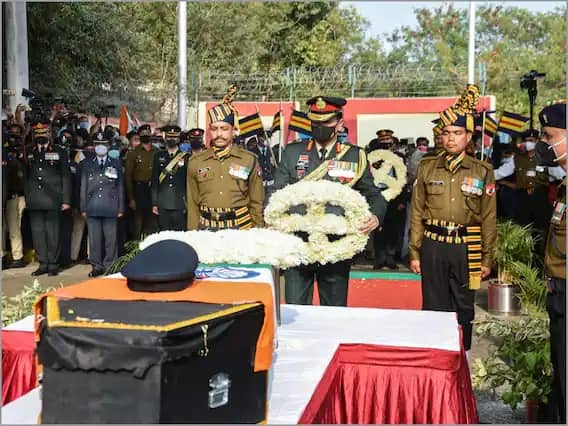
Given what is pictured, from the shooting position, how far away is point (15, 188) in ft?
34.4

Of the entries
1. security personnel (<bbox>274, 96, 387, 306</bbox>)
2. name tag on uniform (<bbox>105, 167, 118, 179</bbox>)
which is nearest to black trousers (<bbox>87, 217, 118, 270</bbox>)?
name tag on uniform (<bbox>105, 167, 118, 179</bbox>)

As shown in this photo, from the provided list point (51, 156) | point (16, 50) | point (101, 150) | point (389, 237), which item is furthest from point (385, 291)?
point (16, 50)

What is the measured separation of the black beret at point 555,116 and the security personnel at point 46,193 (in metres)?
7.37

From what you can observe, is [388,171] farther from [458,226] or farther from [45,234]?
[458,226]

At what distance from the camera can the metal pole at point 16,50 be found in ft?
42.5

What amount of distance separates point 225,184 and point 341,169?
1.19 metres

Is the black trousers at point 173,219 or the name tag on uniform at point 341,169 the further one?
the black trousers at point 173,219

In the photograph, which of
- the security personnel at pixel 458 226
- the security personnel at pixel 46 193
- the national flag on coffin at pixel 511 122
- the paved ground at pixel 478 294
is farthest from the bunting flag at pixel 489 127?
the security personnel at pixel 46 193

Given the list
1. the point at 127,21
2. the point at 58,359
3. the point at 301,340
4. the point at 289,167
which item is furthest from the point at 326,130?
the point at 127,21

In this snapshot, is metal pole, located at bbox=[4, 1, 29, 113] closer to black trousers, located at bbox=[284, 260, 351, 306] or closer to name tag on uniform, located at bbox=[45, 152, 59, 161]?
name tag on uniform, located at bbox=[45, 152, 59, 161]

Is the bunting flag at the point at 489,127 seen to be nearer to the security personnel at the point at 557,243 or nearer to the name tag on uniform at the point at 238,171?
the name tag on uniform at the point at 238,171

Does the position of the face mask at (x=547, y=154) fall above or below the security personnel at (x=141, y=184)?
above

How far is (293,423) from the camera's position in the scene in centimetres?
254

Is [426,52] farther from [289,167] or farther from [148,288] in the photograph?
[148,288]
